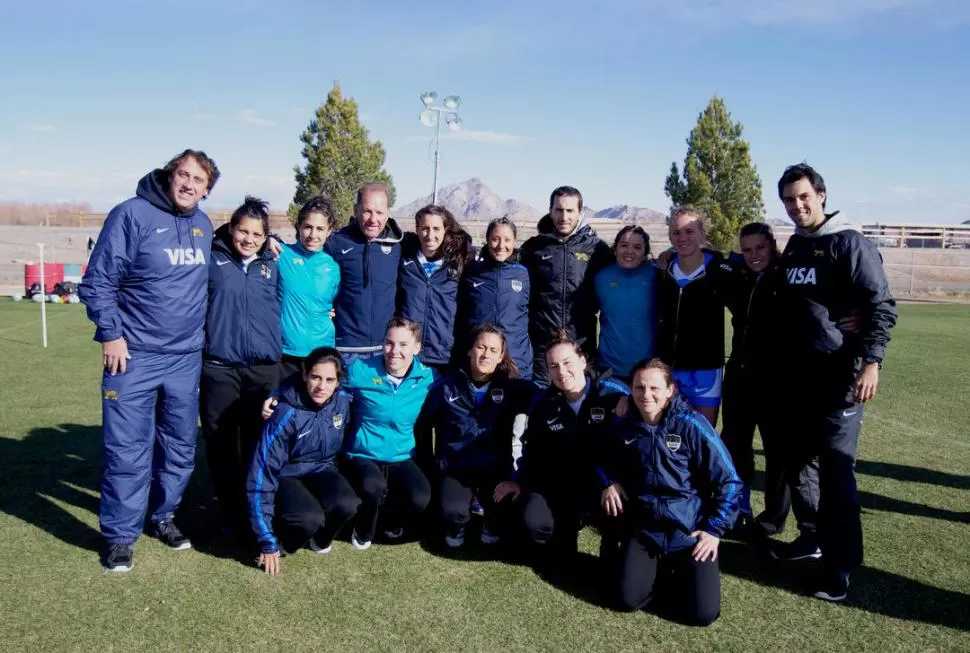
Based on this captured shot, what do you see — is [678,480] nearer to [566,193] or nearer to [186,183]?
[566,193]

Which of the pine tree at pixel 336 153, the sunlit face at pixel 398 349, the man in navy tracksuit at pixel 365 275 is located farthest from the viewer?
the pine tree at pixel 336 153

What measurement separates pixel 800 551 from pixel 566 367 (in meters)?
1.69

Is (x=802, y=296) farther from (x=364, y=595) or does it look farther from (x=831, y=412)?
(x=364, y=595)

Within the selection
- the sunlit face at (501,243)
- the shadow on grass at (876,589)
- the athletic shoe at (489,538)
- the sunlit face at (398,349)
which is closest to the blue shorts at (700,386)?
the shadow on grass at (876,589)

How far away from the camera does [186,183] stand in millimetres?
4000

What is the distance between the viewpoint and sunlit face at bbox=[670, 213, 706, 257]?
452 cm

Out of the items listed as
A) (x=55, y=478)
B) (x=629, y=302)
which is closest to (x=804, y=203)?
(x=629, y=302)

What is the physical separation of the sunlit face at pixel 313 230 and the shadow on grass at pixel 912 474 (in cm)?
448

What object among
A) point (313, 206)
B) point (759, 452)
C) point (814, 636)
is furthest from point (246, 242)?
point (759, 452)

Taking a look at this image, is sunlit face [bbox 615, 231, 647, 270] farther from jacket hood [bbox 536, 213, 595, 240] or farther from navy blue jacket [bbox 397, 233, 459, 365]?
navy blue jacket [bbox 397, 233, 459, 365]

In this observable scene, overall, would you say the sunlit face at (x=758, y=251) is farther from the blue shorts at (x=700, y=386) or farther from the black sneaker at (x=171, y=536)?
the black sneaker at (x=171, y=536)

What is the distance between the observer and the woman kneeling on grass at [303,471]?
3971 millimetres

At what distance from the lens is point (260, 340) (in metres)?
4.39

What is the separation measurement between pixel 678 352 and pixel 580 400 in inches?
29.6
